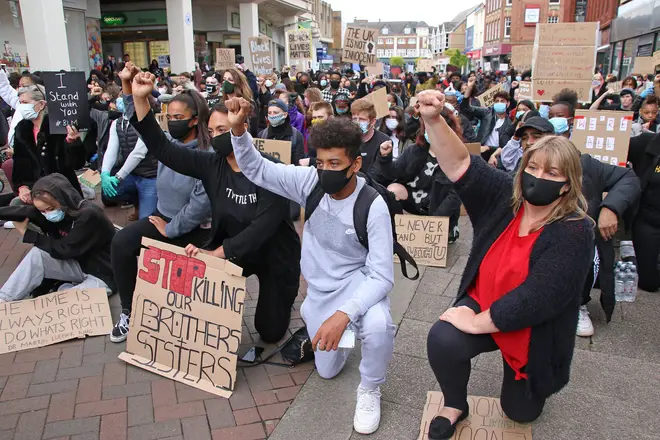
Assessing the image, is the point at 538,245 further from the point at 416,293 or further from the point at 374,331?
the point at 416,293

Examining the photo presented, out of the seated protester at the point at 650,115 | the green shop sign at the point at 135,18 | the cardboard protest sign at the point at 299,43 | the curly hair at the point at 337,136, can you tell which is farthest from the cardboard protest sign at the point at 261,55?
the green shop sign at the point at 135,18

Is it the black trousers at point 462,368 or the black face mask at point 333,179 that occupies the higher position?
the black face mask at point 333,179

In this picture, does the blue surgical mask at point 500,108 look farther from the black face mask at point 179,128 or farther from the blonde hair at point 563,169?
the blonde hair at point 563,169

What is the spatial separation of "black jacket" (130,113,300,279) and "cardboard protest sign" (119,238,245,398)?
274 millimetres

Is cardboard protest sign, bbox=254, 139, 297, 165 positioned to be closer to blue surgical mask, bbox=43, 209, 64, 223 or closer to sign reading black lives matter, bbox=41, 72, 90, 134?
sign reading black lives matter, bbox=41, 72, 90, 134

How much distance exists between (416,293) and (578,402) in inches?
72.9

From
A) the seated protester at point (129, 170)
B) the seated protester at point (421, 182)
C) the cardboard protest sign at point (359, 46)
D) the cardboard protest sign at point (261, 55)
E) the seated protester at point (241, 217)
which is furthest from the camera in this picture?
the cardboard protest sign at point (359, 46)

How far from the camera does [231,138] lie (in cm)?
323

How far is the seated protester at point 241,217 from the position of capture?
11.7ft

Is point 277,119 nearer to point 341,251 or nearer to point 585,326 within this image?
point 341,251

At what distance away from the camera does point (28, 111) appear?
231 inches

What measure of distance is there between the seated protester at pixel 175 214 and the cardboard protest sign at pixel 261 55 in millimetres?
9016

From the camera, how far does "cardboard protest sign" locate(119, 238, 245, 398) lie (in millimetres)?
3377

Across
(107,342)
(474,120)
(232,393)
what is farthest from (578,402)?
(474,120)
